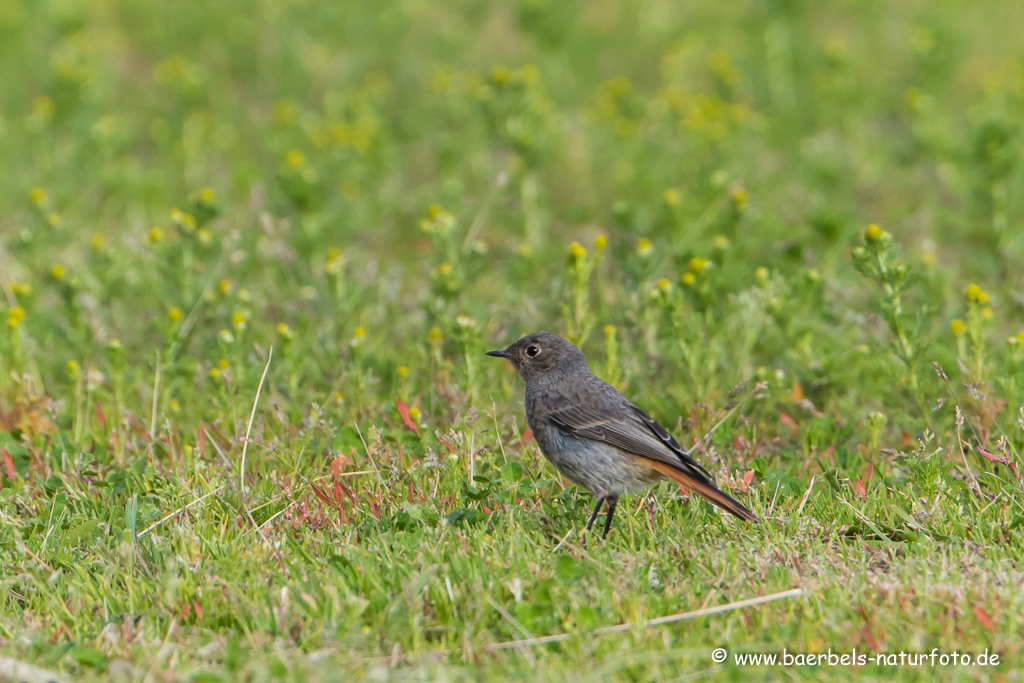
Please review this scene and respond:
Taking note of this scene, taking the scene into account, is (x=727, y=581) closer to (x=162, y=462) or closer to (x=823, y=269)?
(x=162, y=462)

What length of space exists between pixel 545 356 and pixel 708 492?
1.47m

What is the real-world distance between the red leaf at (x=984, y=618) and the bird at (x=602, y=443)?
1025 millimetres

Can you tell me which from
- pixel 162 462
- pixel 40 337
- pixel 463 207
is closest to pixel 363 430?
pixel 162 462

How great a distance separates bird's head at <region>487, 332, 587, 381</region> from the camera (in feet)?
18.8

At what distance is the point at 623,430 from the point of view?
517 centimetres

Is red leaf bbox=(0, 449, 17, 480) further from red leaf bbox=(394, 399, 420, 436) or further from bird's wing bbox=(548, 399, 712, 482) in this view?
bird's wing bbox=(548, 399, 712, 482)

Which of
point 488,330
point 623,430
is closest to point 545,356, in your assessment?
point 623,430

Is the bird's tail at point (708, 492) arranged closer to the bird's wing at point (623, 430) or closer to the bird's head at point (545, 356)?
the bird's wing at point (623, 430)

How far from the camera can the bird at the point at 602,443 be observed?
4836 millimetres

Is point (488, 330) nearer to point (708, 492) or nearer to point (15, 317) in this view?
point (708, 492)

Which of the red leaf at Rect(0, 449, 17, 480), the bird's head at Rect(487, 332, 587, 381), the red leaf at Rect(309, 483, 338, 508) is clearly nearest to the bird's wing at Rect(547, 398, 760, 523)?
the bird's head at Rect(487, 332, 587, 381)

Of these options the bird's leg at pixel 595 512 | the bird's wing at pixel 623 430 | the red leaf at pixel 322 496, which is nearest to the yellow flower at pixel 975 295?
the bird's wing at pixel 623 430

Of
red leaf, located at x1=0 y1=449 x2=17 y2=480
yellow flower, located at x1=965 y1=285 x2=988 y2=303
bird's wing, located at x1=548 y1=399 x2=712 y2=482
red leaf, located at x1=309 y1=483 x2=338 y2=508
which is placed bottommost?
red leaf, located at x1=309 y1=483 x2=338 y2=508

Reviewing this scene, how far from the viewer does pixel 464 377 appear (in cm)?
623
